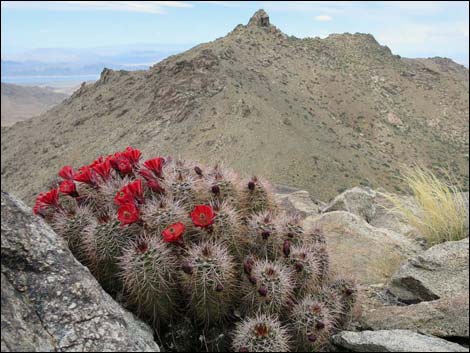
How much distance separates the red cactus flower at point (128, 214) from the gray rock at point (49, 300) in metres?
0.49

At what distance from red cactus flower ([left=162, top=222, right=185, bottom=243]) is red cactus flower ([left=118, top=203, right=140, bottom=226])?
25 cm

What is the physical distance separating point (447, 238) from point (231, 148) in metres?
19.3

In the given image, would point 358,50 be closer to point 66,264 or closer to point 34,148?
point 34,148

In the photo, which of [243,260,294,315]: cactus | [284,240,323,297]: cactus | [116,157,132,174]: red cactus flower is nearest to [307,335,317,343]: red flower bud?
[243,260,294,315]: cactus

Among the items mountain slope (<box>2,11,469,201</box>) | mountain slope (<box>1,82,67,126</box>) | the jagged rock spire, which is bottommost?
mountain slope (<box>1,82,67,126</box>)

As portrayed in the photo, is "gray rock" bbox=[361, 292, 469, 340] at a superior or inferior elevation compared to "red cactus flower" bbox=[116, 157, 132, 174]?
inferior

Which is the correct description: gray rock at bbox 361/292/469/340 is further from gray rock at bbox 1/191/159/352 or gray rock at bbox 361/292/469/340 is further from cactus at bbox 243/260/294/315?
gray rock at bbox 1/191/159/352

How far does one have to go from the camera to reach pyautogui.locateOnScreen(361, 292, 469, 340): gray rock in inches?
178

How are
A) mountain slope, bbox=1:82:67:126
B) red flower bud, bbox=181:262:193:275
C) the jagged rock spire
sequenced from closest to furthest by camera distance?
1. red flower bud, bbox=181:262:193:275
2. the jagged rock spire
3. mountain slope, bbox=1:82:67:126

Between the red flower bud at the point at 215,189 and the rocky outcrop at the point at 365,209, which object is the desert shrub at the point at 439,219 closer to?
the rocky outcrop at the point at 365,209

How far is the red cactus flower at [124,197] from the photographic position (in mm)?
3771

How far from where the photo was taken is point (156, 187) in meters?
4.07

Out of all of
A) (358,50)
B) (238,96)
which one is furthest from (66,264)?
(358,50)

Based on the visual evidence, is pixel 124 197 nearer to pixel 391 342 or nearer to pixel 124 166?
pixel 124 166
